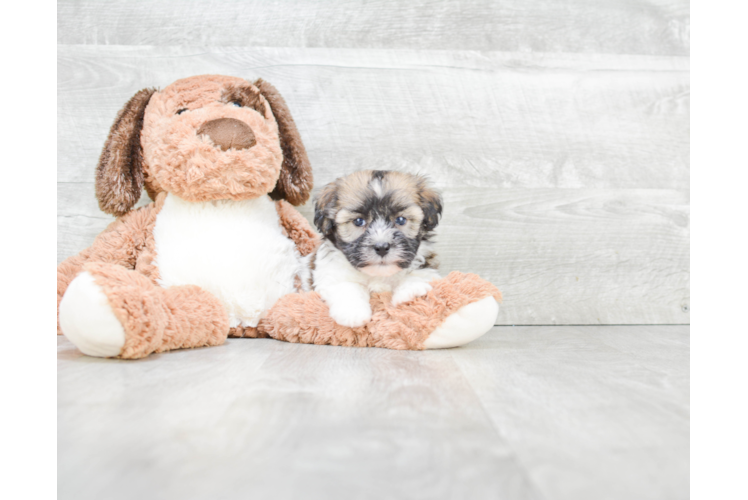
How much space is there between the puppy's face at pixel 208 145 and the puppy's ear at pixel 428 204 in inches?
17.2

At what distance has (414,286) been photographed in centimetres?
139

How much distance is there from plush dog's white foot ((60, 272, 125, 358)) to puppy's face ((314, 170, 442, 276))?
1.81 ft

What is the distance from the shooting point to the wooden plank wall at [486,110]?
1.84 metres

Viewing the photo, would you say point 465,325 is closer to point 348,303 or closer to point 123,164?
point 348,303

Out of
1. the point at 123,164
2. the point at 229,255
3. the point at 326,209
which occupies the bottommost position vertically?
the point at 229,255

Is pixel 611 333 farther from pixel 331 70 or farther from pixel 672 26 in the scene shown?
pixel 331 70

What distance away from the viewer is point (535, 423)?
85 cm

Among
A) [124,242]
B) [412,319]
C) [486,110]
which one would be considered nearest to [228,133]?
[124,242]

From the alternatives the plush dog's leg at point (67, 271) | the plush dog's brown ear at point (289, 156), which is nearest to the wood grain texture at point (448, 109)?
the plush dog's brown ear at point (289, 156)

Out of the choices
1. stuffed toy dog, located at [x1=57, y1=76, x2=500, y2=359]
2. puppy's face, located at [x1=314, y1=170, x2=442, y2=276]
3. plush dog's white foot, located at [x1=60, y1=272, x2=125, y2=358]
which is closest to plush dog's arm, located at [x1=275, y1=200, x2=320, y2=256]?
stuffed toy dog, located at [x1=57, y1=76, x2=500, y2=359]

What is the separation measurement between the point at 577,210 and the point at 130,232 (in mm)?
1500

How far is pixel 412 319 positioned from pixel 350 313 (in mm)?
159

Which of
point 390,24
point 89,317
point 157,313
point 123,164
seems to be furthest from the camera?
point 390,24

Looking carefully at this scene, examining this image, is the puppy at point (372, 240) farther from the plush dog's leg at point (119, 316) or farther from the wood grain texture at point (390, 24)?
the wood grain texture at point (390, 24)
